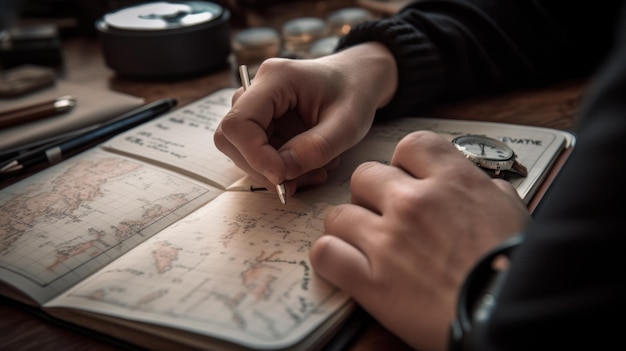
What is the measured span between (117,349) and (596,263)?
0.40m

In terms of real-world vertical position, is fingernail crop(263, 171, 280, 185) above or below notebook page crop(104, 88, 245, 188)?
above

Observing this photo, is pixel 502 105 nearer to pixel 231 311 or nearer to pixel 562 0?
pixel 562 0

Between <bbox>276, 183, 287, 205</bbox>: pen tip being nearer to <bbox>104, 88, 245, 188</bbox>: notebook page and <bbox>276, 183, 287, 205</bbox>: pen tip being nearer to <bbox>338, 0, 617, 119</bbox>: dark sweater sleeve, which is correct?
<bbox>104, 88, 245, 188</bbox>: notebook page

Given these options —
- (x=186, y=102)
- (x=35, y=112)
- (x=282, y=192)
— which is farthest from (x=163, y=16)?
(x=282, y=192)

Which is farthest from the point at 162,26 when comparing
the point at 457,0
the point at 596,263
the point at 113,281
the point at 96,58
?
the point at 596,263

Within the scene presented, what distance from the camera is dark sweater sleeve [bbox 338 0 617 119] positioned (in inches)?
37.5

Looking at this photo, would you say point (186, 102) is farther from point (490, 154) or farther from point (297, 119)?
point (490, 154)

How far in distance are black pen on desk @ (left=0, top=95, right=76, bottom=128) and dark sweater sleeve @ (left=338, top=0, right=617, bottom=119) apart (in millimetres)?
485

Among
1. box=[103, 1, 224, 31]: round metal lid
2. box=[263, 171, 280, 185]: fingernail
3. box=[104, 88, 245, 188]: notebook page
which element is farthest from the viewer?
box=[103, 1, 224, 31]: round metal lid

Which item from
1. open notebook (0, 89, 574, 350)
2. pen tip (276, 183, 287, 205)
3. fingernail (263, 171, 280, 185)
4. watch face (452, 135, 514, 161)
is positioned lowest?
open notebook (0, 89, 574, 350)

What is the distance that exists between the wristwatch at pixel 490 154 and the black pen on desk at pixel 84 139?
508 millimetres

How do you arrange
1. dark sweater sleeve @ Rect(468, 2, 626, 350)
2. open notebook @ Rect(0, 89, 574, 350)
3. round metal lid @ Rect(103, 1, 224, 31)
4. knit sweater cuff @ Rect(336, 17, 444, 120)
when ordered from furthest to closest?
round metal lid @ Rect(103, 1, 224, 31) → knit sweater cuff @ Rect(336, 17, 444, 120) → open notebook @ Rect(0, 89, 574, 350) → dark sweater sleeve @ Rect(468, 2, 626, 350)

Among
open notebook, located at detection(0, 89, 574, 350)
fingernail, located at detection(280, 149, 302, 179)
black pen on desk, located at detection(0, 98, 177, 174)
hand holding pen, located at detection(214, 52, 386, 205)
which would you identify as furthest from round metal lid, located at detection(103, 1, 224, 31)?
fingernail, located at detection(280, 149, 302, 179)

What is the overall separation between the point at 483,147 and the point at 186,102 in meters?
0.58
